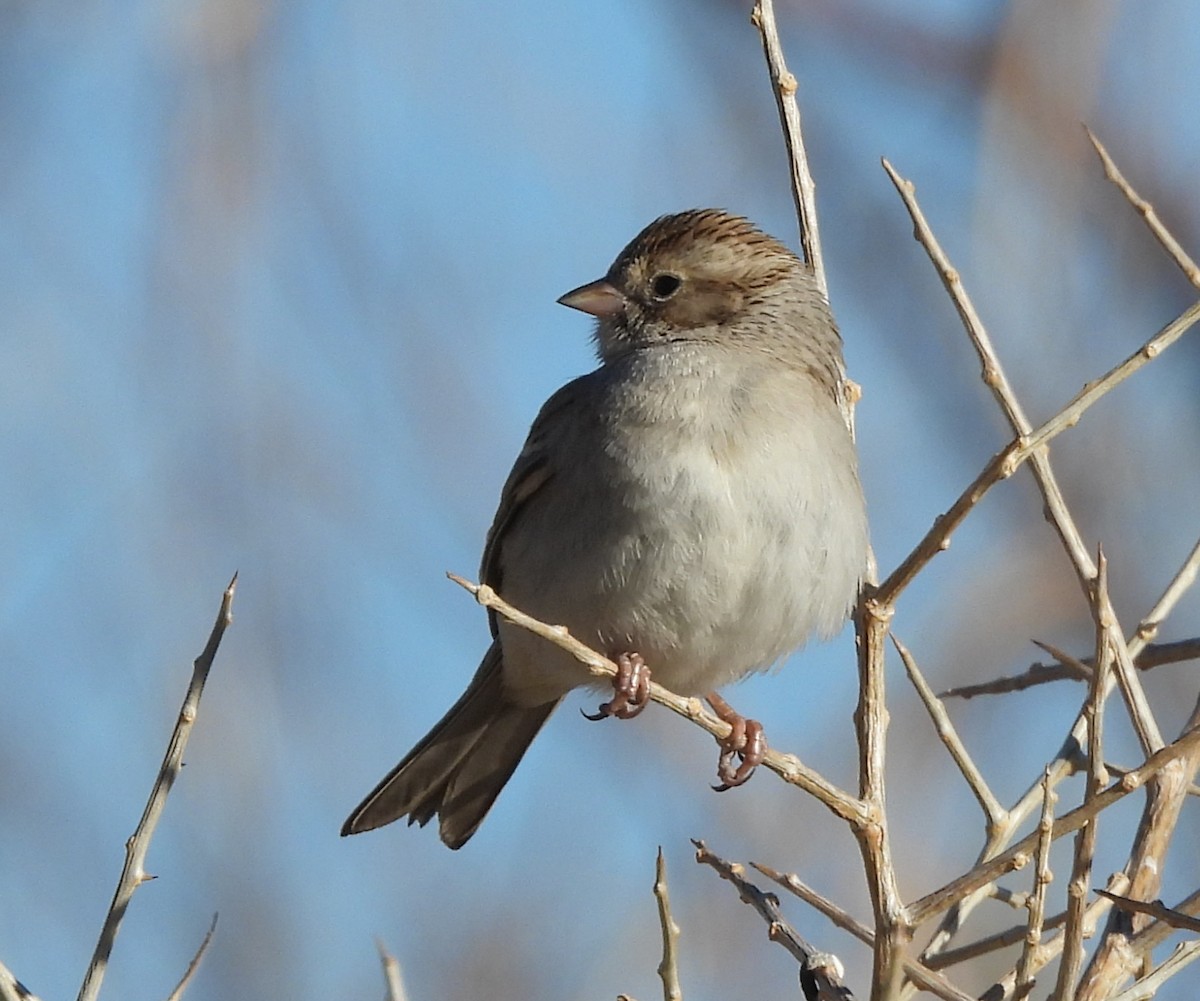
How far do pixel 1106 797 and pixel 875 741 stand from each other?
74cm

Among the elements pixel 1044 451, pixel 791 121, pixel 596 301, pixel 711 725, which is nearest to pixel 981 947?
pixel 711 725

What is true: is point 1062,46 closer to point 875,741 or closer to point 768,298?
point 768,298

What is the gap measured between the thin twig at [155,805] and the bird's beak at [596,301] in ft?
7.28

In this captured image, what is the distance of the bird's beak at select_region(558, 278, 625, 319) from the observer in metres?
5.34

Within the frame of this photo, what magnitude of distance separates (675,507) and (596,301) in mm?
1044

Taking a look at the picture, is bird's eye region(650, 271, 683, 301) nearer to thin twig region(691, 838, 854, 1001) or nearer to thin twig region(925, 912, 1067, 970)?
thin twig region(691, 838, 854, 1001)

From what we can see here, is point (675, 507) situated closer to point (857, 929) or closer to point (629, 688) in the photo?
point (629, 688)

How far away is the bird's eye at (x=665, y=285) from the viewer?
5367 millimetres

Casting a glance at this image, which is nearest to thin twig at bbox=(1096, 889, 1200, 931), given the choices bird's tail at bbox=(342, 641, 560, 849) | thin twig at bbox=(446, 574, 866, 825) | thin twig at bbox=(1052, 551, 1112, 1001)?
thin twig at bbox=(1052, 551, 1112, 1001)

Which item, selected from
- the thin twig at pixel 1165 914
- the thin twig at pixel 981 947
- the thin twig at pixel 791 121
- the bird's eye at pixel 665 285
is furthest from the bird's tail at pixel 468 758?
the thin twig at pixel 1165 914

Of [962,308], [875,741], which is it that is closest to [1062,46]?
[962,308]

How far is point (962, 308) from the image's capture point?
3715 mm

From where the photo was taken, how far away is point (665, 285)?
212 inches

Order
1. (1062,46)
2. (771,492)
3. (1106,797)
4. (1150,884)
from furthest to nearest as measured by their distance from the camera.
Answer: (1062,46) → (771,492) → (1150,884) → (1106,797)
